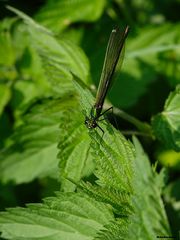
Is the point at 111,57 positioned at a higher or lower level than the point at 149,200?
higher

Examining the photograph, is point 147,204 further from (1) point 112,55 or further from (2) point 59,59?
(2) point 59,59

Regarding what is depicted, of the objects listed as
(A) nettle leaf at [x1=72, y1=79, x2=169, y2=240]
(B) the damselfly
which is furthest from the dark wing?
(A) nettle leaf at [x1=72, y1=79, x2=169, y2=240]

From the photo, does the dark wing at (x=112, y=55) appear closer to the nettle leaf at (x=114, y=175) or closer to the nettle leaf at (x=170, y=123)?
the nettle leaf at (x=114, y=175)

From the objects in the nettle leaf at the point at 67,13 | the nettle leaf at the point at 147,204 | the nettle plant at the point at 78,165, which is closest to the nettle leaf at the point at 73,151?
the nettle plant at the point at 78,165

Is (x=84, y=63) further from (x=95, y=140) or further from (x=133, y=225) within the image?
(x=133, y=225)

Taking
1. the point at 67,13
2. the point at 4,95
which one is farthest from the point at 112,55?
the point at 67,13

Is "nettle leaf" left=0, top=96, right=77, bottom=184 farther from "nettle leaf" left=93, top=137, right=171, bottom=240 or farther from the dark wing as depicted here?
"nettle leaf" left=93, top=137, right=171, bottom=240

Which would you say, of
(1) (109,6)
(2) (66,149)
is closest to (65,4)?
(1) (109,6)
